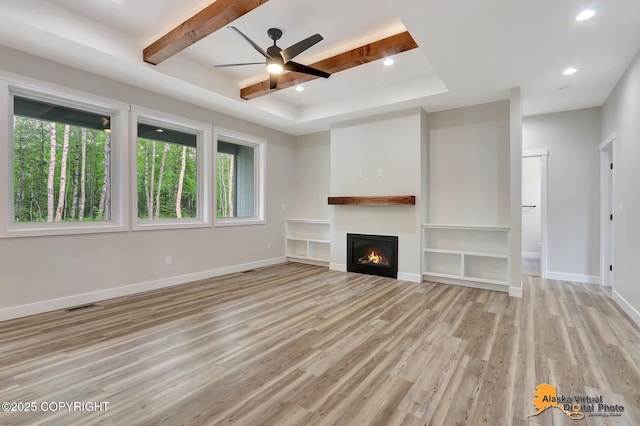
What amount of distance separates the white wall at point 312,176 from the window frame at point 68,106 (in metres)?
3.36

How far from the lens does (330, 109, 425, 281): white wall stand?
4.98m

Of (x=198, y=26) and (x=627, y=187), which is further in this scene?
(x=627, y=187)

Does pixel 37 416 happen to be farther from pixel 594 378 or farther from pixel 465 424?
pixel 594 378

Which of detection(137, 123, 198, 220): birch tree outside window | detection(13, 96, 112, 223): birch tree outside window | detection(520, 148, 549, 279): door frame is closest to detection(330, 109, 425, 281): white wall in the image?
detection(520, 148, 549, 279): door frame

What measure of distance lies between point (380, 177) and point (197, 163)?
10.2 feet

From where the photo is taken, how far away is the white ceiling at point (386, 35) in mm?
2641

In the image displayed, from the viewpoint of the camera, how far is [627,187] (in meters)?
3.44

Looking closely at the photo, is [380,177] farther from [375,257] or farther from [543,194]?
[543,194]

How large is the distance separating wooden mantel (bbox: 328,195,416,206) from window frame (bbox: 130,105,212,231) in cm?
224

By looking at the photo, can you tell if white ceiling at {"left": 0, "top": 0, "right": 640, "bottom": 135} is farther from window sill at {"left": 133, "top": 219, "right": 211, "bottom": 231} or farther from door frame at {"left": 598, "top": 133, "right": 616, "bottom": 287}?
window sill at {"left": 133, "top": 219, "right": 211, "bottom": 231}

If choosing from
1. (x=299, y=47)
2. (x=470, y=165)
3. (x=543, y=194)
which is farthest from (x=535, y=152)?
(x=299, y=47)

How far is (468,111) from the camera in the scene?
4855mm

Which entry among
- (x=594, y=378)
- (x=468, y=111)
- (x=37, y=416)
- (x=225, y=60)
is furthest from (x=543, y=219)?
(x=37, y=416)

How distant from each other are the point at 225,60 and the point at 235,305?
316 centimetres
